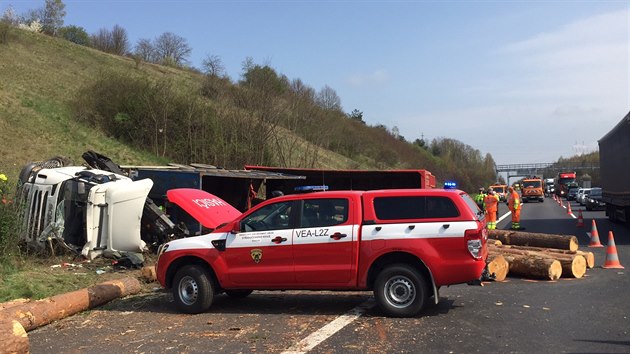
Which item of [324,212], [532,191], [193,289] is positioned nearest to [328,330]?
[324,212]

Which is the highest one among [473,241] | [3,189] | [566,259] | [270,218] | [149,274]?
[3,189]

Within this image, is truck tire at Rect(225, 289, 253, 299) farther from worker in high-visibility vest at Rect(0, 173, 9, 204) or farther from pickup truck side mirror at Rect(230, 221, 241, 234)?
worker in high-visibility vest at Rect(0, 173, 9, 204)

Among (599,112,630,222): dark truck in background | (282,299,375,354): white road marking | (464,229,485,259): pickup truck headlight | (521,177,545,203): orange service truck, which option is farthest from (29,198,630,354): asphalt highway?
(521,177,545,203): orange service truck

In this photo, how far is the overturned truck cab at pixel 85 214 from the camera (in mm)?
11672

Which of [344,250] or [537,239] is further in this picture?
[537,239]

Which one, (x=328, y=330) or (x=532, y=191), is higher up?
(x=532, y=191)

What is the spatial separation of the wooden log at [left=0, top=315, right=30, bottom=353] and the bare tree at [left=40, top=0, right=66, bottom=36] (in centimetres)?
7489

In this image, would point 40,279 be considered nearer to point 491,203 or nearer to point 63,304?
point 63,304

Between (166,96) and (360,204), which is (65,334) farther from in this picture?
(166,96)

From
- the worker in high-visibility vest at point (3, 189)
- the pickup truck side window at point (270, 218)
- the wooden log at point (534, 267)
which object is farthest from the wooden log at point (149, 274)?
the wooden log at point (534, 267)

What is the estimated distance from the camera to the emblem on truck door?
7.72 m

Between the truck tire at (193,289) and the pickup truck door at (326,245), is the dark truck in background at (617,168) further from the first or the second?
the truck tire at (193,289)

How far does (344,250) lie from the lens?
A: 7.41 m

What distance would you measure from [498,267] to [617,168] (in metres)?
11.8
